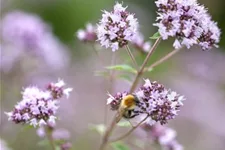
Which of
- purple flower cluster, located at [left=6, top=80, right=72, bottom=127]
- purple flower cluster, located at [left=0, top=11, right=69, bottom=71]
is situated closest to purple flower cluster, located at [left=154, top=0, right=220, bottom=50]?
purple flower cluster, located at [left=6, top=80, right=72, bottom=127]

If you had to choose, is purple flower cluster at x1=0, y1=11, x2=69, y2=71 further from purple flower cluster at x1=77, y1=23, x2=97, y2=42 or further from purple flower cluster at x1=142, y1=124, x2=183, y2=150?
purple flower cluster at x1=142, y1=124, x2=183, y2=150

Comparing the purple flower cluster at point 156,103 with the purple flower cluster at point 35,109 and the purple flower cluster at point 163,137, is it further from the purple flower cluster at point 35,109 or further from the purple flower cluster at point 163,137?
the purple flower cluster at point 163,137

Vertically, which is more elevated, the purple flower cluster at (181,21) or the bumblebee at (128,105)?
the purple flower cluster at (181,21)

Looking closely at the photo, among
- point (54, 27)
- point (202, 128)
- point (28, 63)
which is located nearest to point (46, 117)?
point (28, 63)

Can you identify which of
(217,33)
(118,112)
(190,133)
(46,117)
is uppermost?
(190,133)

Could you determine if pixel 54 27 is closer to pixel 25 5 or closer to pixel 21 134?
pixel 25 5

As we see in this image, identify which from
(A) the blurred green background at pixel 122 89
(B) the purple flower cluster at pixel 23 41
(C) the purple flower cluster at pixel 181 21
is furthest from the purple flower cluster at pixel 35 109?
(B) the purple flower cluster at pixel 23 41
